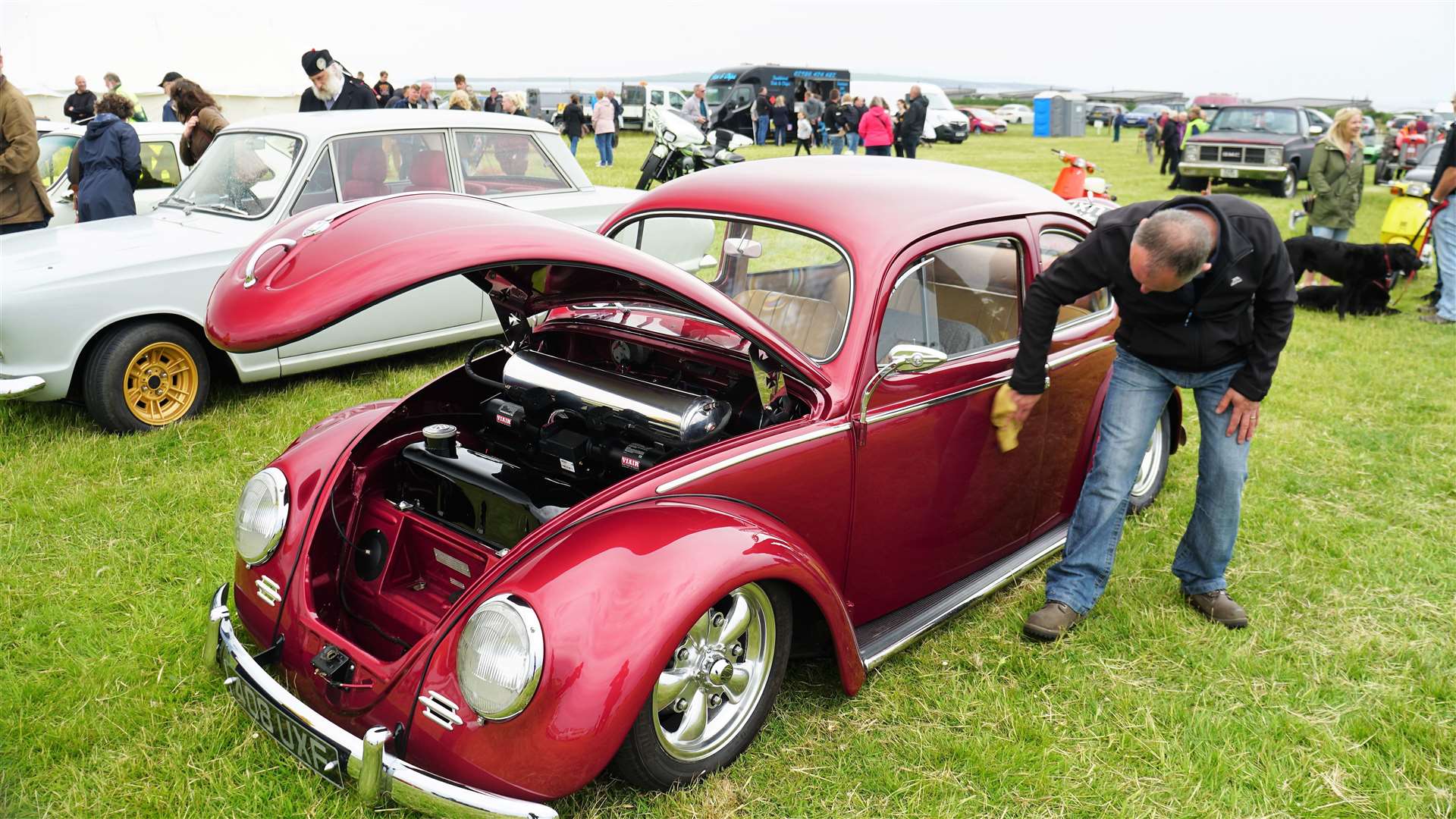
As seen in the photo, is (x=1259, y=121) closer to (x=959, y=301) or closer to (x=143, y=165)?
(x=959, y=301)

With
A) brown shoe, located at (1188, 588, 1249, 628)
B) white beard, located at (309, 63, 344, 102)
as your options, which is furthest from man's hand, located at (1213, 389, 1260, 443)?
white beard, located at (309, 63, 344, 102)

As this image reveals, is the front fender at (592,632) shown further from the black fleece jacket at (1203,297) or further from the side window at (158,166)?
the side window at (158,166)

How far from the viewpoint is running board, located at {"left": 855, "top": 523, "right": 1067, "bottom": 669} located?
3238 mm

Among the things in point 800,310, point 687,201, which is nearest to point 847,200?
point 800,310

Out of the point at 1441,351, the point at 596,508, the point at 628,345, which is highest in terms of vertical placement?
the point at 628,345

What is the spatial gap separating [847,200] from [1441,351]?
23.2 ft

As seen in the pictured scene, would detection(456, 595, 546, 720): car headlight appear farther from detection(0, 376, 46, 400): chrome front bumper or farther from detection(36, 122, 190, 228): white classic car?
detection(36, 122, 190, 228): white classic car

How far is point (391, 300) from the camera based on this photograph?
19.3 feet

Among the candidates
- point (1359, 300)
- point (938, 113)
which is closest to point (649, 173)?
point (1359, 300)

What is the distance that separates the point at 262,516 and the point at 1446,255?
9.95m

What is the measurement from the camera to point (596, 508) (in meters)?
2.67

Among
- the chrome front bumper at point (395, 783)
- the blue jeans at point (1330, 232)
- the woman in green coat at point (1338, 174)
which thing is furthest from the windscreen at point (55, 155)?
the blue jeans at point (1330, 232)

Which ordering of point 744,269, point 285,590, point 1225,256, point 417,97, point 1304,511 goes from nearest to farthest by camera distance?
point 285,590 < point 1225,256 < point 744,269 < point 1304,511 < point 417,97

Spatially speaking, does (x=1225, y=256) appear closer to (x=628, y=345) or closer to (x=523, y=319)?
(x=628, y=345)
